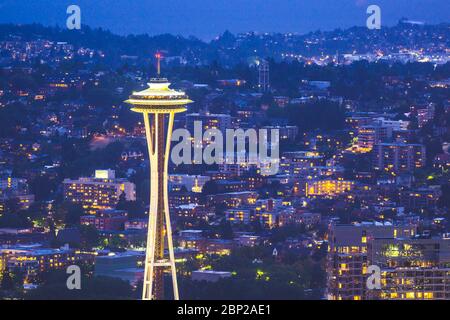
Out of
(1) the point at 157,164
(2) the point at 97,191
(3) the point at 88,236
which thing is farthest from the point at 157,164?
(2) the point at 97,191

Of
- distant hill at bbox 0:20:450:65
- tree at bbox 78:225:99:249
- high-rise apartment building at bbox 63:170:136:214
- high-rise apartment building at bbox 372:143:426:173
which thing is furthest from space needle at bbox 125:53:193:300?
distant hill at bbox 0:20:450:65

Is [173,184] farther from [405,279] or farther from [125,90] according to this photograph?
[405,279]

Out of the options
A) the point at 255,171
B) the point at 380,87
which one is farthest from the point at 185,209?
the point at 380,87

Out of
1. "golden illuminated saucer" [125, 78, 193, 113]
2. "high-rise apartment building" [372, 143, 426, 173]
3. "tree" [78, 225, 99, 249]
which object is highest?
"golden illuminated saucer" [125, 78, 193, 113]

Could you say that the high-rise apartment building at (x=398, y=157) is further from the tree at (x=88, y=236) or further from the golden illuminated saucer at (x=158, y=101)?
the golden illuminated saucer at (x=158, y=101)

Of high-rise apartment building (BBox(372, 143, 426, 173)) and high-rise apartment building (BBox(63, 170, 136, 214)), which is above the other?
high-rise apartment building (BBox(372, 143, 426, 173))

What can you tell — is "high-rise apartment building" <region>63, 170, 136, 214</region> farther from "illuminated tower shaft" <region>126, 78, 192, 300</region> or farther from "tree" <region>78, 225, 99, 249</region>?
"illuminated tower shaft" <region>126, 78, 192, 300</region>

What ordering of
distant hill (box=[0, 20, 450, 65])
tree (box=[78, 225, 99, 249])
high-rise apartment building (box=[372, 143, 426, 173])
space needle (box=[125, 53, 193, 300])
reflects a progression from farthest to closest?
distant hill (box=[0, 20, 450, 65]) < high-rise apartment building (box=[372, 143, 426, 173]) < tree (box=[78, 225, 99, 249]) < space needle (box=[125, 53, 193, 300])

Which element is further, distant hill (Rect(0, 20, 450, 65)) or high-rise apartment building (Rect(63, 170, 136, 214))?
distant hill (Rect(0, 20, 450, 65))

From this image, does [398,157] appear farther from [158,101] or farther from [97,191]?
[158,101]
